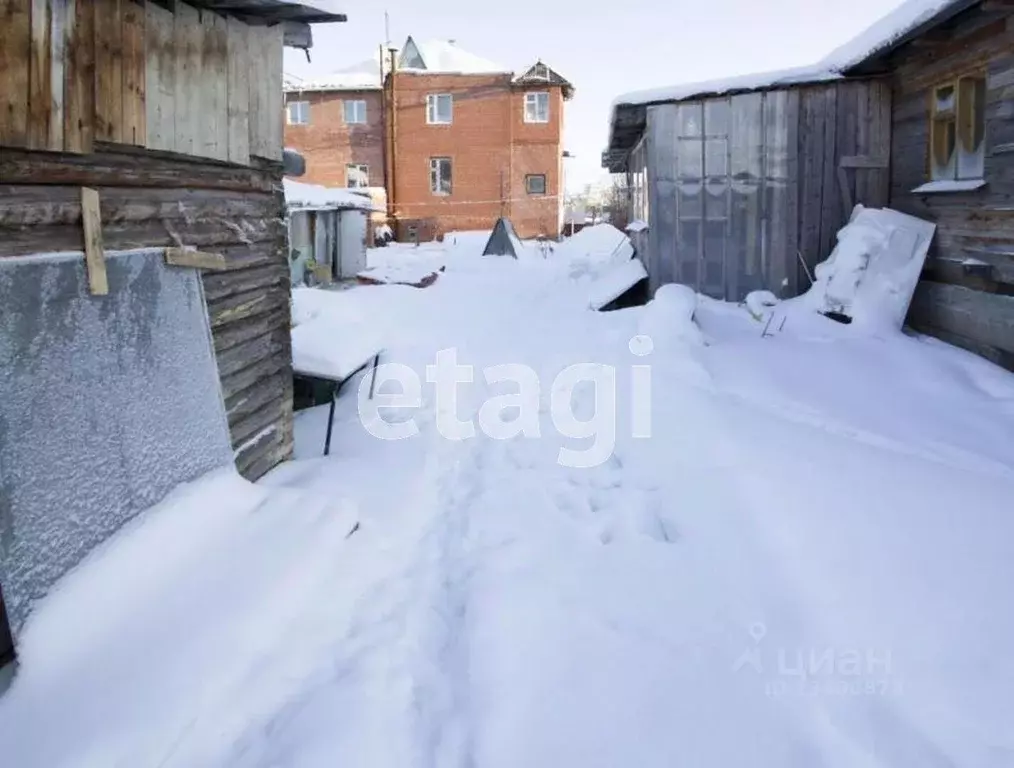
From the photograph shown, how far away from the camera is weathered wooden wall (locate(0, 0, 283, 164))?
3.50 m

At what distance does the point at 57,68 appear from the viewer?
12.1 feet

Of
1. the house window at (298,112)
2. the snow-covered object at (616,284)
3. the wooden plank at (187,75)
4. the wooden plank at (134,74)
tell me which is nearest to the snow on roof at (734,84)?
the snow-covered object at (616,284)

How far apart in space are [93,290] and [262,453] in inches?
92.7

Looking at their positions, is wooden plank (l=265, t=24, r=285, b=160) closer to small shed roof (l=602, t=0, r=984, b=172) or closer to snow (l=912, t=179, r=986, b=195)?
small shed roof (l=602, t=0, r=984, b=172)

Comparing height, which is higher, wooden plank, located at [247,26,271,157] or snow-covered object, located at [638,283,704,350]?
wooden plank, located at [247,26,271,157]

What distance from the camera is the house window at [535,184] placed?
34125mm

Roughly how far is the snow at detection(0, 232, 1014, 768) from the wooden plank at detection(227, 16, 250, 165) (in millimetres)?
2297

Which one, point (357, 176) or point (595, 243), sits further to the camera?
point (357, 176)

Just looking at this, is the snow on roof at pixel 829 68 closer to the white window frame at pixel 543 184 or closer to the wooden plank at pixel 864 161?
the wooden plank at pixel 864 161

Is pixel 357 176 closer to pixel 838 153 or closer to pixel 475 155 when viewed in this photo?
pixel 475 155

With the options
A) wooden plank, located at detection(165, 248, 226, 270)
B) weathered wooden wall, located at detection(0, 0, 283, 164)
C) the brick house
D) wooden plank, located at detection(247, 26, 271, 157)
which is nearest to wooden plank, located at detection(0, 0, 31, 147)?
weathered wooden wall, located at detection(0, 0, 283, 164)

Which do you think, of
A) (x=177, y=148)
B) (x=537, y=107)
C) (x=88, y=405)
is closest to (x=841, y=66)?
(x=177, y=148)

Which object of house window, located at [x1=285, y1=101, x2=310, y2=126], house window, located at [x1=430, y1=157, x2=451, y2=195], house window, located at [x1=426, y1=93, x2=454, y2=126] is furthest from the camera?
house window, located at [x1=285, y1=101, x2=310, y2=126]
